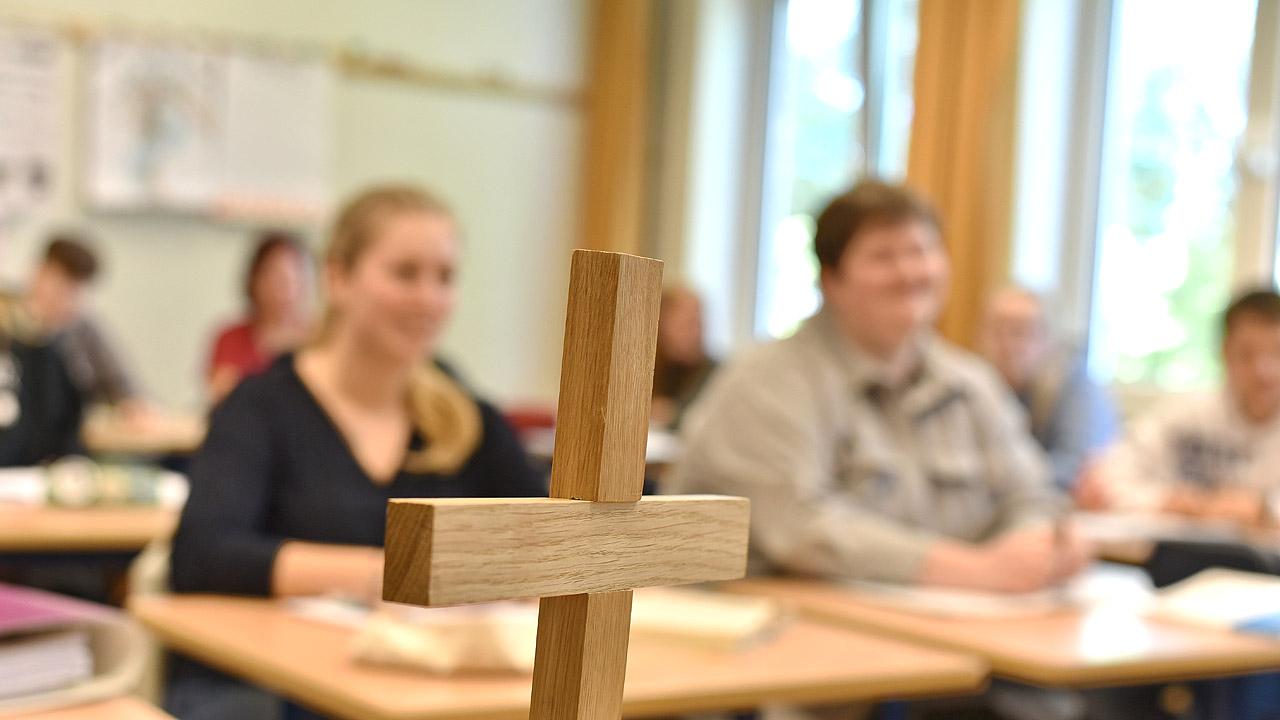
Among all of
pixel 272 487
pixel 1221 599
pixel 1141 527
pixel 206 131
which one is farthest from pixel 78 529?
pixel 206 131

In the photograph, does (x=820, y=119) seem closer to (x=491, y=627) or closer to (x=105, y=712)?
(x=491, y=627)

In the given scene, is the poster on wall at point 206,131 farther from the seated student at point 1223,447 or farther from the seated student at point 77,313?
the seated student at point 1223,447

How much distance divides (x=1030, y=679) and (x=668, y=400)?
481 cm

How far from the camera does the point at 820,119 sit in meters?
7.21

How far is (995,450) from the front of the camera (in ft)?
8.77

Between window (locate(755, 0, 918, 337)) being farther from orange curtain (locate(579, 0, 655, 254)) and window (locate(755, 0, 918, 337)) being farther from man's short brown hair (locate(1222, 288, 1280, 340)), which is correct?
man's short brown hair (locate(1222, 288, 1280, 340))

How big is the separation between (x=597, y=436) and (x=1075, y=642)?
4.77 ft

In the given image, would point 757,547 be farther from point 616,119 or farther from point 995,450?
point 616,119

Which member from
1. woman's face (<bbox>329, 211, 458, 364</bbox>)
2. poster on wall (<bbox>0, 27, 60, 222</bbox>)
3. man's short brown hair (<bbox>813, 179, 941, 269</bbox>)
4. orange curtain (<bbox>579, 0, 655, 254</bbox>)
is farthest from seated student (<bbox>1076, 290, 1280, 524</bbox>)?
poster on wall (<bbox>0, 27, 60, 222</bbox>)

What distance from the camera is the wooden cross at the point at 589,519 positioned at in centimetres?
62

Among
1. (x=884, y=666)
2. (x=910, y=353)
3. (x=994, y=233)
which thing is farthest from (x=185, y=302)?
(x=884, y=666)

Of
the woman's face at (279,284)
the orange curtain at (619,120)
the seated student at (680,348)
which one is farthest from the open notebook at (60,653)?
the orange curtain at (619,120)

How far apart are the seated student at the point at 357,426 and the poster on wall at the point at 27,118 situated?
192 inches

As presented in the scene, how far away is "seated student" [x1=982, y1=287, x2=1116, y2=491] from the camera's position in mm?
4902
